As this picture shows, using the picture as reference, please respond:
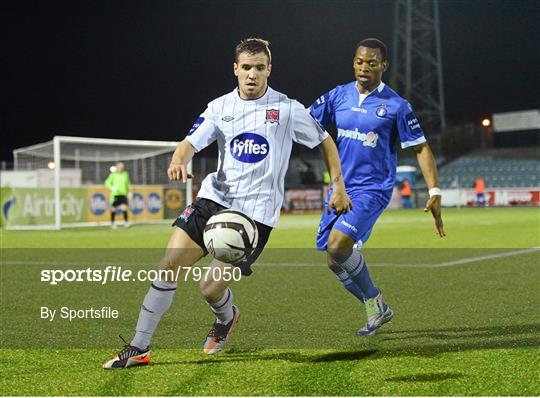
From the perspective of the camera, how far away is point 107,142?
21.4 m

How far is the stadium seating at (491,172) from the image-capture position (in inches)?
1574

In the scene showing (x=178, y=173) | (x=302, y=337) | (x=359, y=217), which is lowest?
(x=302, y=337)

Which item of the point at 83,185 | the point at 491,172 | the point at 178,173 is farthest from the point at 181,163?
the point at 491,172

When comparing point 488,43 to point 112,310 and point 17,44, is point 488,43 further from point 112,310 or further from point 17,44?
point 112,310

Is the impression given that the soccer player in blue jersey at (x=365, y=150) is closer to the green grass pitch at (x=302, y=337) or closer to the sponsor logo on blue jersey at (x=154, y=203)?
the green grass pitch at (x=302, y=337)

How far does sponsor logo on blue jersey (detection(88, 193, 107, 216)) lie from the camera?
2181 centimetres

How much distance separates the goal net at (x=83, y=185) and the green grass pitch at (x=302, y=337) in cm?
1070

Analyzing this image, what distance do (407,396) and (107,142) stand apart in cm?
1919

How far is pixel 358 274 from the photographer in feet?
17.3

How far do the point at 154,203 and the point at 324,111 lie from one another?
18929 millimetres

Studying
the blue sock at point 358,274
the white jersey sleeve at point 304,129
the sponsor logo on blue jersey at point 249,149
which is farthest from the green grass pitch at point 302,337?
the white jersey sleeve at point 304,129

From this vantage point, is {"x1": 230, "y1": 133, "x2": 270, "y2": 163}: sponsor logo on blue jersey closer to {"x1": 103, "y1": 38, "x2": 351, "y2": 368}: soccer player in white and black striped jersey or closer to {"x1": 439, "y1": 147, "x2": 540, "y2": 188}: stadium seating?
{"x1": 103, "y1": 38, "x2": 351, "y2": 368}: soccer player in white and black striped jersey

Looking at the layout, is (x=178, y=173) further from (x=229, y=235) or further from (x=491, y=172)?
(x=491, y=172)

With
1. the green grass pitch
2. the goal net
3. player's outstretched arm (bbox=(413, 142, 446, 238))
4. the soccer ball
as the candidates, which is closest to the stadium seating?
the goal net
